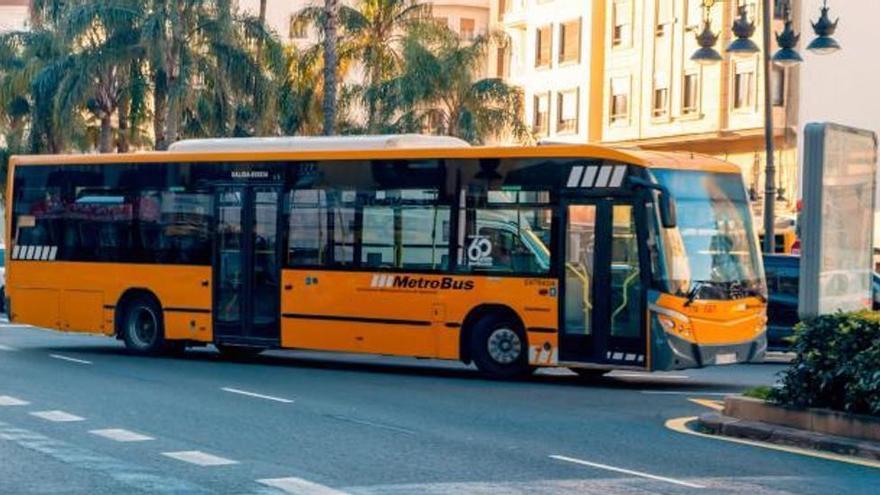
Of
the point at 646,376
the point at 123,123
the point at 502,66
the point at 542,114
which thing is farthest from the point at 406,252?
the point at 502,66

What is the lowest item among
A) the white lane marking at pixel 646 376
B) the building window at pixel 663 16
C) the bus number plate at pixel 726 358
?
the white lane marking at pixel 646 376

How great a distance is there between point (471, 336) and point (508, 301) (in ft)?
2.62

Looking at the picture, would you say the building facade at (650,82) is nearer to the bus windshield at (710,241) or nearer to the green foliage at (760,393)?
Answer: the bus windshield at (710,241)

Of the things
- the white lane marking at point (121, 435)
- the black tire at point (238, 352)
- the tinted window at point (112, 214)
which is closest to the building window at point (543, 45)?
the black tire at point (238, 352)

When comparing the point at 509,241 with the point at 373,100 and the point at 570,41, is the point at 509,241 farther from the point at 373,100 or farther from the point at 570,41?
the point at 570,41

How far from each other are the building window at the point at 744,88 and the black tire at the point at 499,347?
35168 millimetres

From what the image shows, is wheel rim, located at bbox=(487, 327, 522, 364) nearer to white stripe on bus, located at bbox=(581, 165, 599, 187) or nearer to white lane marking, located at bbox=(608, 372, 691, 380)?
white stripe on bus, located at bbox=(581, 165, 599, 187)

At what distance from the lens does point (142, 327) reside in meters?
26.4

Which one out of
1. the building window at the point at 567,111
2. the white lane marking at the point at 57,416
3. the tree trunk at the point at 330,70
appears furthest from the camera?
the building window at the point at 567,111

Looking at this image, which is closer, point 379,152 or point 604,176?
point 604,176

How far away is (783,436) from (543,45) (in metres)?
54.7

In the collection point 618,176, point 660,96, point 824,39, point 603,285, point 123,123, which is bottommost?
point 603,285

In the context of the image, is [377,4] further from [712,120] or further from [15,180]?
[15,180]

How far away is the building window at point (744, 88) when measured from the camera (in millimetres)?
56000
